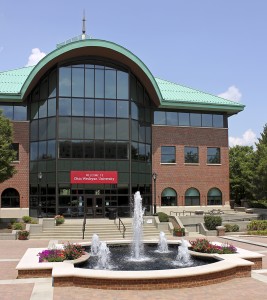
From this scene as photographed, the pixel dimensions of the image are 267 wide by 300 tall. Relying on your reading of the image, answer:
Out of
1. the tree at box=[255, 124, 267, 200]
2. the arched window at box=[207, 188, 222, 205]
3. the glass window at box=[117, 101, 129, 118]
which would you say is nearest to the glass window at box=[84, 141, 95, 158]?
the glass window at box=[117, 101, 129, 118]

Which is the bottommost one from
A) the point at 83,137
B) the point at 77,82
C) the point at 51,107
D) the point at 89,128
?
the point at 83,137

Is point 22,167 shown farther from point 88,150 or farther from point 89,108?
point 89,108

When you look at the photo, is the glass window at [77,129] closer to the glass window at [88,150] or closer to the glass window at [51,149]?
the glass window at [88,150]

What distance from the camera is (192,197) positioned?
138 feet

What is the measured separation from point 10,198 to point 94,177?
8301mm

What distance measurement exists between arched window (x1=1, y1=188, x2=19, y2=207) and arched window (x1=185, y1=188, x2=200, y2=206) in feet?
55.6

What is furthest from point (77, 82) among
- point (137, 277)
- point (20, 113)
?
point (137, 277)

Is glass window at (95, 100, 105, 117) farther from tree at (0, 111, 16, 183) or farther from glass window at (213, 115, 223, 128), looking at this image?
glass window at (213, 115, 223, 128)

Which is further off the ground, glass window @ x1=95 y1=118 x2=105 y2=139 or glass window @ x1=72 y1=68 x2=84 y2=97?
glass window @ x1=72 y1=68 x2=84 y2=97

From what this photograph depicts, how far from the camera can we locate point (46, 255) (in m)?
16.6

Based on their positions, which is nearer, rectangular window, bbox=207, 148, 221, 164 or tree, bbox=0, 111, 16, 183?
tree, bbox=0, 111, 16, 183

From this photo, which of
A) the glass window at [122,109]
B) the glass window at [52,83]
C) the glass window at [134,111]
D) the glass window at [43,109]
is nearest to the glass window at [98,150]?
the glass window at [122,109]

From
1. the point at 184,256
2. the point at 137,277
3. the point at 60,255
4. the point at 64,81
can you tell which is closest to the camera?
the point at 137,277

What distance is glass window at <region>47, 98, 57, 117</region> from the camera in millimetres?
37294
